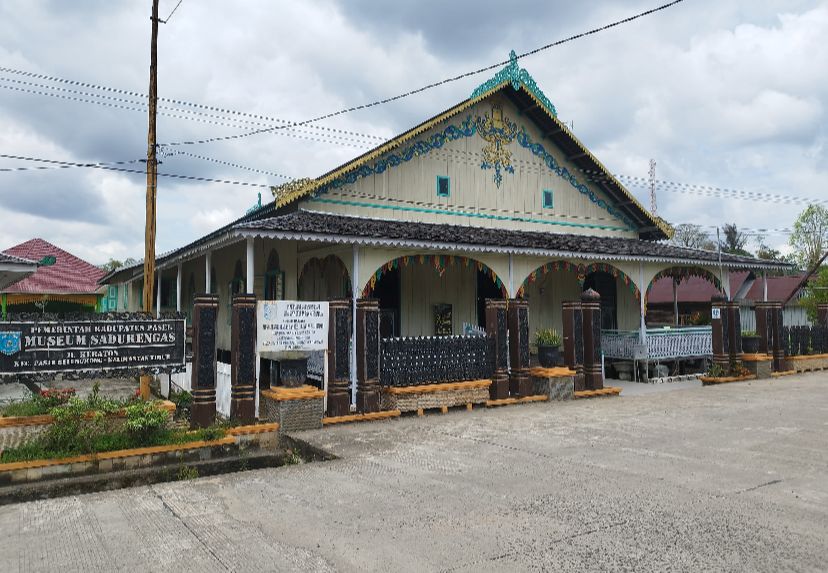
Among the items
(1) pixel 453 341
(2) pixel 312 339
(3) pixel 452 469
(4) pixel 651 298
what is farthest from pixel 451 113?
(4) pixel 651 298

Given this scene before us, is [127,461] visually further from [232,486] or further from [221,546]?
[221,546]

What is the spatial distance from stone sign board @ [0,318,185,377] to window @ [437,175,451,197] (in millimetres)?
9380

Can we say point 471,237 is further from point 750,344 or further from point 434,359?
point 750,344

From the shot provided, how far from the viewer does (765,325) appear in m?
18.2

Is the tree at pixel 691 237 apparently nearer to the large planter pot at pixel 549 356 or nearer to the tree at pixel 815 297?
the tree at pixel 815 297

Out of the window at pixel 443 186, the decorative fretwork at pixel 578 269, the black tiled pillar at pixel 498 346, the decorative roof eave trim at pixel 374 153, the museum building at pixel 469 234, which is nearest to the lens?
the black tiled pillar at pixel 498 346

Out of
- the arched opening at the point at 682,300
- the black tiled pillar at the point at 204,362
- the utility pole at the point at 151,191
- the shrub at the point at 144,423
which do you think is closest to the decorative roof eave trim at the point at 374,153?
the utility pole at the point at 151,191

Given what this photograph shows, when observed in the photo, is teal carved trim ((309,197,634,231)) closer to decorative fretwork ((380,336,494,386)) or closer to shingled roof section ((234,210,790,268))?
shingled roof section ((234,210,790,268))

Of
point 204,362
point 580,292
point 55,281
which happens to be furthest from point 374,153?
point 55,281

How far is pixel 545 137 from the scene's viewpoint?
63.8 feet

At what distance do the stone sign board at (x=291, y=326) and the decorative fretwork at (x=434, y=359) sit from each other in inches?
54.7

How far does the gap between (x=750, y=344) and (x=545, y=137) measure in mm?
8568

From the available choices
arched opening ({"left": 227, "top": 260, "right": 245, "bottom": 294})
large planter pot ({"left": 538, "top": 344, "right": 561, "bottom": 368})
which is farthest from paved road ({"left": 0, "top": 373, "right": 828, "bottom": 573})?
arched opening ({"left": 227, "top": 260, "right": 245, "bottom": 294})

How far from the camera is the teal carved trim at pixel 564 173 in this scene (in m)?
19.0
